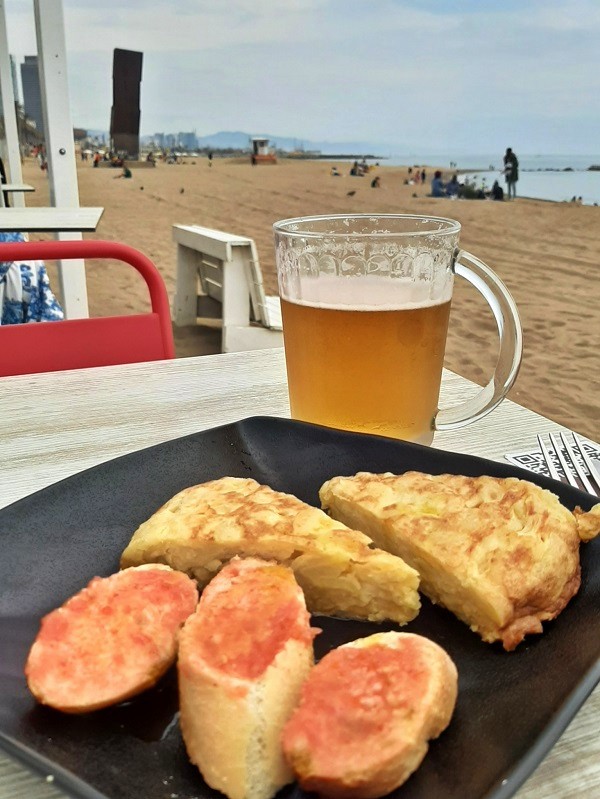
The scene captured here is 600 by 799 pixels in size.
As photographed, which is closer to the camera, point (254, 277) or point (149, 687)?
point (149, 687)

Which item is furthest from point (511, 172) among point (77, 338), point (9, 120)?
point (77, 338)

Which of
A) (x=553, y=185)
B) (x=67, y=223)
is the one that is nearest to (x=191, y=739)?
(x=67, y=223)

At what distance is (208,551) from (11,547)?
0.19 meters

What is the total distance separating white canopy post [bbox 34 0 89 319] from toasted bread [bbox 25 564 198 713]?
4.07 m

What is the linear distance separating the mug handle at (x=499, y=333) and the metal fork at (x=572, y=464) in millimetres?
118

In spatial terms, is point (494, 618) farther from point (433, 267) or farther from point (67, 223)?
point (67, 223)

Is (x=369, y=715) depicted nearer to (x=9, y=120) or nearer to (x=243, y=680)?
(x=243, y=680)

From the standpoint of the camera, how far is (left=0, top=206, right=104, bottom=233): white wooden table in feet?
9.32

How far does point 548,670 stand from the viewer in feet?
1.76

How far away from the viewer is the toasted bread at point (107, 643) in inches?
19.2

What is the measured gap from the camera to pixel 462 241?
13.6 meters

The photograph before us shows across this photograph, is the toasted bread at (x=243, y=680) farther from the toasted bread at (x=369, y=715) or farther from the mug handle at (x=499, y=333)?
the mug handle at (x=499, y=333)

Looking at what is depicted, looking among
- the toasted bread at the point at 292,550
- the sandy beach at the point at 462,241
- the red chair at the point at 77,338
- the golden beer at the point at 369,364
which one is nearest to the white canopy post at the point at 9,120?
the sandy beach at the point at 462,241

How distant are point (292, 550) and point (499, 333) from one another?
529 mm
